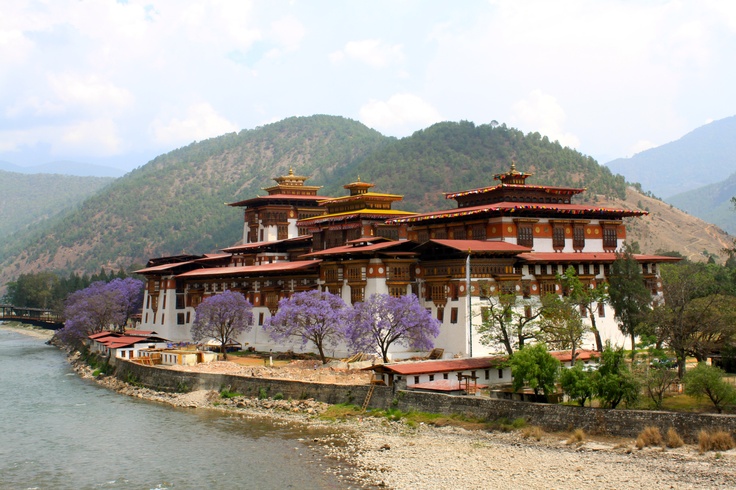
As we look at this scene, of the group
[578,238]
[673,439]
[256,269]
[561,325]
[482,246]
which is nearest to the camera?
[673,439]

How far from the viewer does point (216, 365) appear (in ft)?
209

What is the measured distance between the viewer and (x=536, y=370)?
42188 millimetres

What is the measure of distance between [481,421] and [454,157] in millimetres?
134299

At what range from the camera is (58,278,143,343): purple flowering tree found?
3661 inches

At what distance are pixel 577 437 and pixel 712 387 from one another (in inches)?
243

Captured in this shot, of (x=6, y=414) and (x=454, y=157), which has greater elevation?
(x=454, y=157)

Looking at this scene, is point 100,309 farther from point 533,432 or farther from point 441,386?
point 533,432

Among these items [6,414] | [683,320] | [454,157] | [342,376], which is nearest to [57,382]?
[6,414]

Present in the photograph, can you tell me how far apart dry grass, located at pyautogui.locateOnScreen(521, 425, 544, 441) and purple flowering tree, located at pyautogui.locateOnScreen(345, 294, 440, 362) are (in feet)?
55.9

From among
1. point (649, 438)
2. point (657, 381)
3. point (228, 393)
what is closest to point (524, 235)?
point (228, 393)

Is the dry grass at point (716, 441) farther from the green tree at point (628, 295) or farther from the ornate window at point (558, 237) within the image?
the ornate window at point (558, 237)

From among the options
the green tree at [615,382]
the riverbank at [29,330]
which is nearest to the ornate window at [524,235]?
the green tree at [615,382]

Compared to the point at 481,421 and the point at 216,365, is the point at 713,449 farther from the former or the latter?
the point at 216,365

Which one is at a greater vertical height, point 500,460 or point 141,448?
point 500,460
